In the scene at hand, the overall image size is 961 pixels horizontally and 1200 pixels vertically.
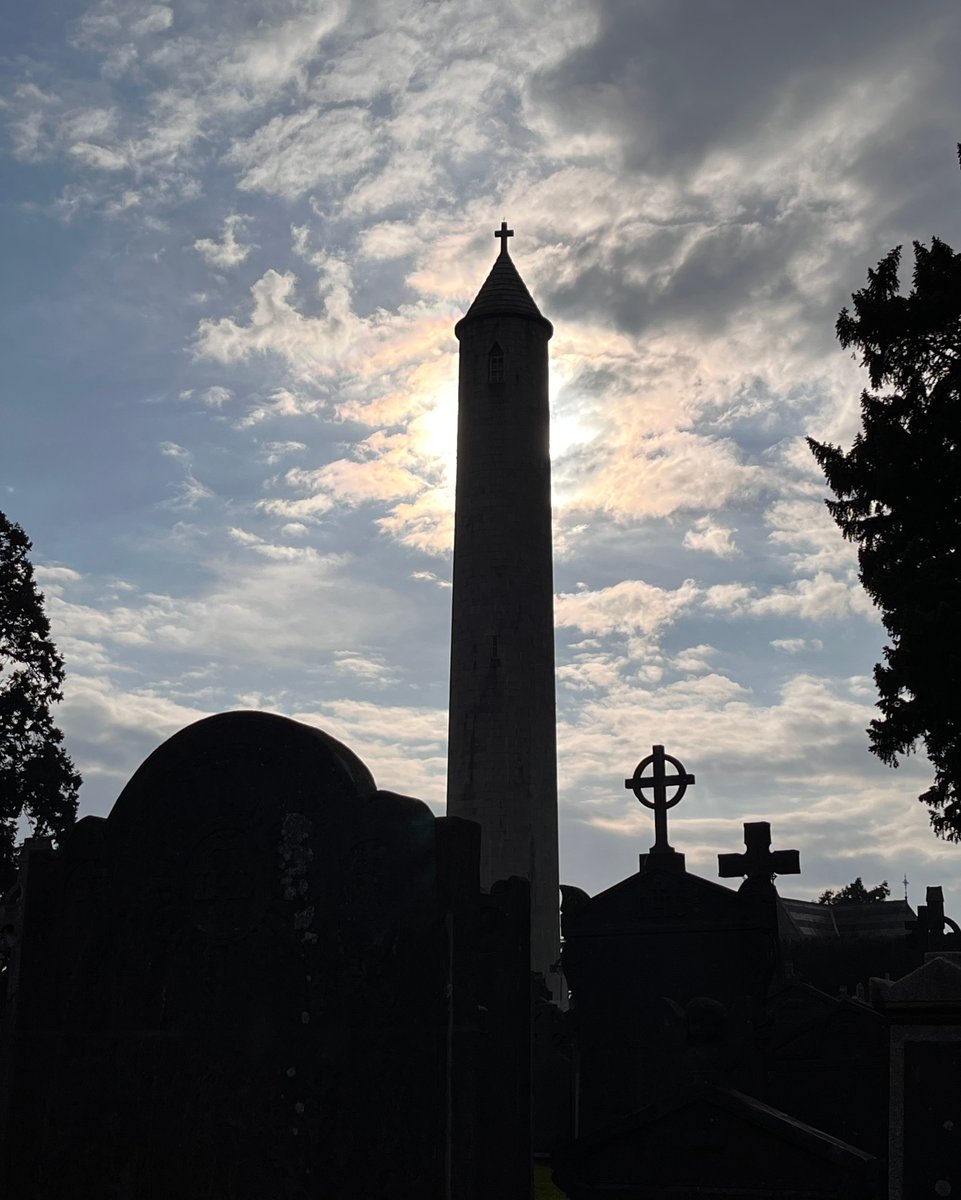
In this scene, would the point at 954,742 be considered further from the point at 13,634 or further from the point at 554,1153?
the point at 13,634

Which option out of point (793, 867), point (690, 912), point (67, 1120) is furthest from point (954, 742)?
point (67, 1120)

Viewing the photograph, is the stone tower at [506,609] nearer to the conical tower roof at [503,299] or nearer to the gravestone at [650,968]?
the conical tower roof at [503,299]

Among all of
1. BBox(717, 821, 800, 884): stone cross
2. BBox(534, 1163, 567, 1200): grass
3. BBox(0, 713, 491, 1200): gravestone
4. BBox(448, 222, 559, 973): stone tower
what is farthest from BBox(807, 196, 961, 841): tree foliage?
BBox(448, 222, 559, 973): stone tower

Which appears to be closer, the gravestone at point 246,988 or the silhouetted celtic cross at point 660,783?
the gravestone at point 246,988

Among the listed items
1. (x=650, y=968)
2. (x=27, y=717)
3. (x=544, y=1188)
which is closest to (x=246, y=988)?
(x=650, y=968)

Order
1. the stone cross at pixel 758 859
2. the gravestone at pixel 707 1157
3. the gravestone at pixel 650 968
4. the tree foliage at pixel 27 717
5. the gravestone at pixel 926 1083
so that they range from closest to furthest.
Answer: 1. the gravestone at pixel 926 1083
2. the gravestone at pixel 707 1157
3. the gravestone at pixel 650 968
4. the stone cross at pixel 758 859
5. the tree foliage at pixel 27 717

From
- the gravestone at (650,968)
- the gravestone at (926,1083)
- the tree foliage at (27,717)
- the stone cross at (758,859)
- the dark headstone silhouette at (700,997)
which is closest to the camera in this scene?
the gravestone at (926,1083)

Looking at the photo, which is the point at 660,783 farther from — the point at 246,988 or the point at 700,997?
the point at 246,988

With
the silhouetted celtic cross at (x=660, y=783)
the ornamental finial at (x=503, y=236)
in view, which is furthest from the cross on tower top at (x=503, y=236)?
the silhouetted celtic cross at (x=660, y=783)

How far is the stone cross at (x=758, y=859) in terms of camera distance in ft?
43.9

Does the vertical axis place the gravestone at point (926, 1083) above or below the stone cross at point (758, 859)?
below

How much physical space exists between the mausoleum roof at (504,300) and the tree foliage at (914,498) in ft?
53.0

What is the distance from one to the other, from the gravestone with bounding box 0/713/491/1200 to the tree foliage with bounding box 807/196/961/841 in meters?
8.03

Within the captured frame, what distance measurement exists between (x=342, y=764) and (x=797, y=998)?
391 inches
